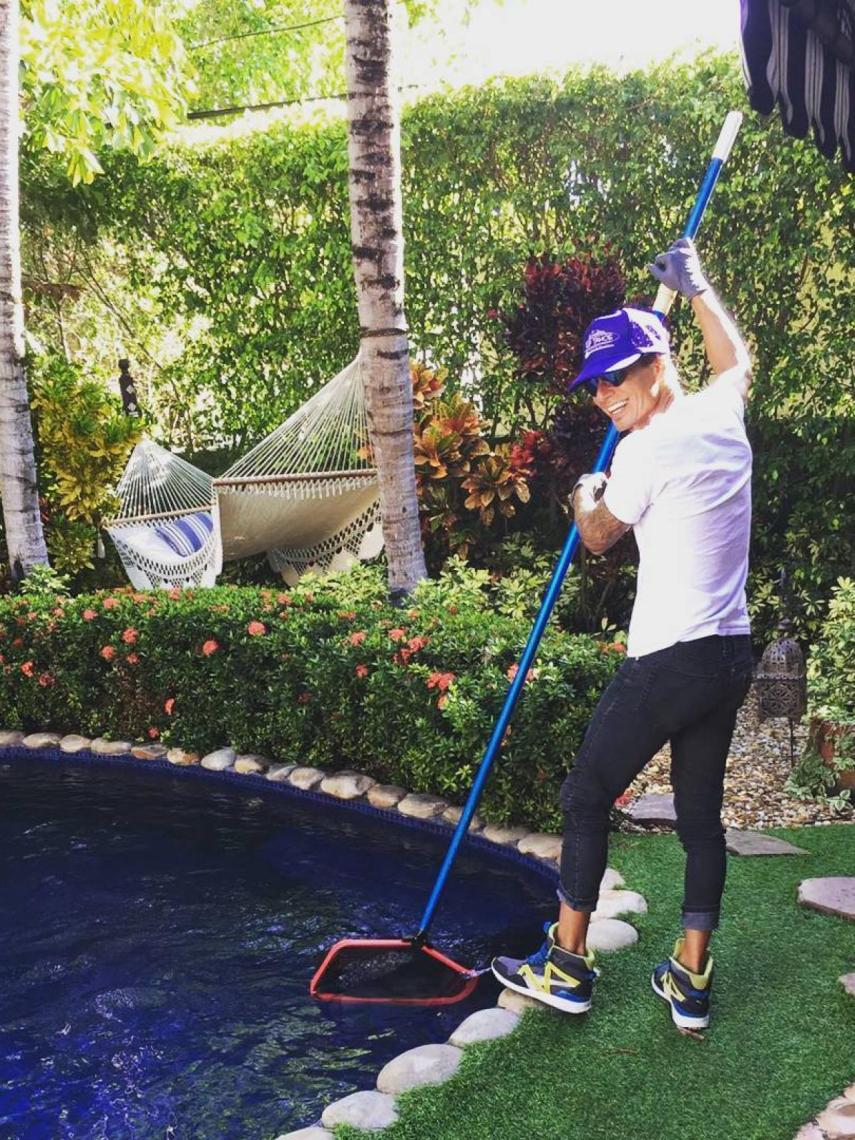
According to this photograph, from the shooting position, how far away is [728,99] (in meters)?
5.70

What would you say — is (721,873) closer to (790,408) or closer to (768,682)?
(768,682)

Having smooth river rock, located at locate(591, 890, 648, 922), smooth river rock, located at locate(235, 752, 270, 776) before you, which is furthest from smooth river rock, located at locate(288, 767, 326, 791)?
smooth river rock, located at locate(591, 890, 648, 922)

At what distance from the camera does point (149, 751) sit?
4957 millimetres

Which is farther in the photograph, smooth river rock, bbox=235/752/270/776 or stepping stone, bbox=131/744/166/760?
stepping stone, bbox=131/744/166/760

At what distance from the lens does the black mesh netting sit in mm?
2797

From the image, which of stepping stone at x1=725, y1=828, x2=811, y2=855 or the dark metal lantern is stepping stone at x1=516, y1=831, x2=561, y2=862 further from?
the dark metal lantern

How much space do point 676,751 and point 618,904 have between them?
0.93 m

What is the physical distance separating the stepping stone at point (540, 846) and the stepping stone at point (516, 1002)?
1008mm

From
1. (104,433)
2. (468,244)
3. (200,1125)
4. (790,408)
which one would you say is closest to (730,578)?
(200,1125)

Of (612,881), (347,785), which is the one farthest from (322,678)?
(612,881)

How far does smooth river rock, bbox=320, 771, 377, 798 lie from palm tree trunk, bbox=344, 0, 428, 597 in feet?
3.28

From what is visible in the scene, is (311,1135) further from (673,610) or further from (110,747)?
(110,747)

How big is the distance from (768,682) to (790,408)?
1.84m

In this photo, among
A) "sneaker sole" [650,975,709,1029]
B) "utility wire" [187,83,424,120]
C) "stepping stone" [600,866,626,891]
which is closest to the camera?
"sneaker sole" [650,975,709,1029]
